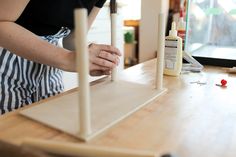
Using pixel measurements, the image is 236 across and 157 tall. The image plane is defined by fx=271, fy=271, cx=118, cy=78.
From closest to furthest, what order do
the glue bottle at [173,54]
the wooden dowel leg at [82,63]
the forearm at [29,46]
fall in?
the wooden dowel leg at [82,63], the forearm at [29,46], the glue bottle at [173,54]

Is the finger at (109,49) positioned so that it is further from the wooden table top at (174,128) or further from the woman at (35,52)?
the wooden table top at (174,128)

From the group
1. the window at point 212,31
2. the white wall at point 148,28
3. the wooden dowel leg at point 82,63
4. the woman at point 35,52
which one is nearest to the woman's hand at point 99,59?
the woman at point 35,52

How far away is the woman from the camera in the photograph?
0.57 meters

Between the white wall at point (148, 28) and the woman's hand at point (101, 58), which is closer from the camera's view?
the woman's hand at point (101, 58)

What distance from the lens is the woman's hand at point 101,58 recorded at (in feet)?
2.09

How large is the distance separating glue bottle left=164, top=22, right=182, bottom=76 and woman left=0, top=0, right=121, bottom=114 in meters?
0.21

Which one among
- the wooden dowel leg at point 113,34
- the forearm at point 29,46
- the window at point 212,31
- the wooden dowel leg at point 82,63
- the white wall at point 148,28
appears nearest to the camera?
the wooden dowel leg at point 82,63

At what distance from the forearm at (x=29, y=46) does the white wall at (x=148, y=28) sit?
201cm

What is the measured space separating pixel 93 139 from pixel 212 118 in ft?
0.78

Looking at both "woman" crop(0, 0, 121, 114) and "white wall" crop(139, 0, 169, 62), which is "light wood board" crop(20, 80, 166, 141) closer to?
"woman" crop(0, 0, 121, 114)

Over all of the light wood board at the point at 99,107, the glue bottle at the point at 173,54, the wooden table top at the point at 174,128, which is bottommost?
the wooden table top at the point at 174,128

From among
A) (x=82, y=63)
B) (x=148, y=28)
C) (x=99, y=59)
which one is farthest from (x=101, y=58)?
(x=148, y=28)

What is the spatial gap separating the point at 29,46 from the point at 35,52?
0.02m

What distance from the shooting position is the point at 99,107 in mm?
541
